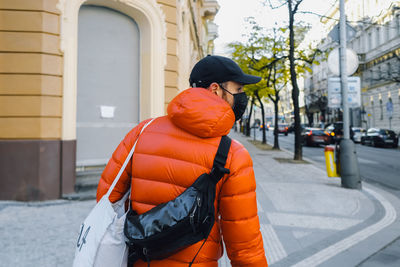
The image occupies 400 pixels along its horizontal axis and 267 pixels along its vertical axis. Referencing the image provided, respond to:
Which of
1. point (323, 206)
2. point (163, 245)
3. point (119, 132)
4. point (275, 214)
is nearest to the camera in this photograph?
point (163, 245)

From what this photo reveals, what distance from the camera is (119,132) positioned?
25.5 ft

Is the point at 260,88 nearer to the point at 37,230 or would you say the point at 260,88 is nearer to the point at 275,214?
the point at 275,214

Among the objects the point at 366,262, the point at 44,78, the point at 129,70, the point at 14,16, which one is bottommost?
the point at 366,262

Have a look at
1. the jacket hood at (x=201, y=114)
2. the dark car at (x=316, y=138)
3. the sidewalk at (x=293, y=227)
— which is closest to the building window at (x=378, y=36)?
the dark car at (x=316, y=138)

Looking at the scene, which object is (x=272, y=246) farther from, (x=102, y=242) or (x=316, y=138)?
(x=316, y=138)

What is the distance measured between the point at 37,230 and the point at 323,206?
16.1 feet

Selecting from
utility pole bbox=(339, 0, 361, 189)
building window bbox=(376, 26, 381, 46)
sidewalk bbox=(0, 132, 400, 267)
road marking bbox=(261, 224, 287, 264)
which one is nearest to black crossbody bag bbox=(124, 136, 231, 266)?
sidewalk bbox=(0, 132, 400, 267)

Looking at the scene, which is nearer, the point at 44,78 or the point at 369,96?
the point at 44,78

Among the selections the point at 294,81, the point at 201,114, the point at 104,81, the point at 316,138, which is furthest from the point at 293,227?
the point at 316,138

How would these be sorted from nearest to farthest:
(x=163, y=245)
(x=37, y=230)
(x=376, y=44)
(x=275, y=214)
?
1. (x=163, y=245)
2. (x=37, y=230)
3. (x=275, y=214)
4. (x=376, y=44)

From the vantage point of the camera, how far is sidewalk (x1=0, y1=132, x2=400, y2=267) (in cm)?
368

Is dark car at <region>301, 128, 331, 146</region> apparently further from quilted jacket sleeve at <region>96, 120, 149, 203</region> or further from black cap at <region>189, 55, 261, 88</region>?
quilted jacket sleeve at <region>96, 120, 149, 203</region>

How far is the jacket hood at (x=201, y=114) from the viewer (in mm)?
1353

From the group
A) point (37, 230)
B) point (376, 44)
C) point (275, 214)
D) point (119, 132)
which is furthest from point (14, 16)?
point (376, 44)
